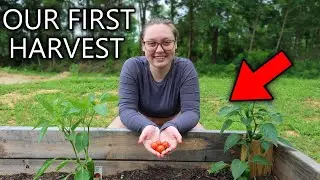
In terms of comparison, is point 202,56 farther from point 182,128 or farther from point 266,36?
point 182,128

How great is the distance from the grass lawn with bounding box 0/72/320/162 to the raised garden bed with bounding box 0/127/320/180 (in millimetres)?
764

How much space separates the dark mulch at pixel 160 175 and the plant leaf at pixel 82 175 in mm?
309

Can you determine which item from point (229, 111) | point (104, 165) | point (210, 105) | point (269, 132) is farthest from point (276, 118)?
point (210, 105)

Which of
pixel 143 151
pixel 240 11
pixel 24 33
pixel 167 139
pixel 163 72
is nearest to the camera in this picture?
pixel 167 139

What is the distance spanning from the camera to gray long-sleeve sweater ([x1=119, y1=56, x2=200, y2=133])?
5.92 ft

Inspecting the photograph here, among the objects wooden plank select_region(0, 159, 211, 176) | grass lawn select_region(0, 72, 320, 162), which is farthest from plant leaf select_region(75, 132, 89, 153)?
grass lawn select_region(0, 72, 320, 162)

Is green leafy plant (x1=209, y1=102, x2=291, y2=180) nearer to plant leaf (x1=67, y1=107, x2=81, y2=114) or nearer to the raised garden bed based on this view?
the raised garden bed

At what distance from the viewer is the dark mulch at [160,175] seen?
64.6 inches

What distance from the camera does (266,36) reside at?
16.2 m

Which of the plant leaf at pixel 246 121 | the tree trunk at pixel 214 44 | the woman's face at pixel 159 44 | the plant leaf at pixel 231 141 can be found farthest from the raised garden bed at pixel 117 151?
the tree trunk at pixel 214 44

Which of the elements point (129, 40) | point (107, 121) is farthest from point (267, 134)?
point (129, 40)

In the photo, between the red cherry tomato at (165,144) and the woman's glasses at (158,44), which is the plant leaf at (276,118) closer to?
the red cherry tomato at (165,144)

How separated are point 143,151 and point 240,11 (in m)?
14.2

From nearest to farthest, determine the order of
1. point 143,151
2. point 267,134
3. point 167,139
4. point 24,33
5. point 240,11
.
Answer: point 267,134 → point 167,139 → point 143,151 → point 240,11 → point 24,33
